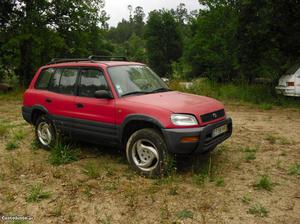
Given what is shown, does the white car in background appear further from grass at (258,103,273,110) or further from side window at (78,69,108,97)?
side window at (78,69,108,97)

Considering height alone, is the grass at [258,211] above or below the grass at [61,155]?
below

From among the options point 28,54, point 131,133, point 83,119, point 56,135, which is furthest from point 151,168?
point 28,54

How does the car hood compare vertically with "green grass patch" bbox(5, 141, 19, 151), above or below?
above

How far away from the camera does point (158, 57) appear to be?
57.4m

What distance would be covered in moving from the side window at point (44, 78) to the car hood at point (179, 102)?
2.33 m

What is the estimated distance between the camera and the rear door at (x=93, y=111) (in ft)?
18.6

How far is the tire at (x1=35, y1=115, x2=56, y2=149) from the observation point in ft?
22.4

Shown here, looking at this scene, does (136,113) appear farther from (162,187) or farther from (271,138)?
(271,138)

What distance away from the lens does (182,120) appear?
5.01 m

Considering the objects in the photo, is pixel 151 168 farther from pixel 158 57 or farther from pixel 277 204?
pixel 158 57

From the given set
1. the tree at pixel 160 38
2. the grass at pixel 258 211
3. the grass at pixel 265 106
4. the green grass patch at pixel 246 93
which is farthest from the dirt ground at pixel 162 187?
the tree at pixel 160 38

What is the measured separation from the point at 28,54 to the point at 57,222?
19.2 m

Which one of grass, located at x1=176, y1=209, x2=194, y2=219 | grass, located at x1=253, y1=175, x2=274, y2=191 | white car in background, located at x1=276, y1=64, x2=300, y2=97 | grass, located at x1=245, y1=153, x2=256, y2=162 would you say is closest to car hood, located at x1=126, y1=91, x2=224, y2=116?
grass, located at x1=245, y1=153, x2=256, y2=162

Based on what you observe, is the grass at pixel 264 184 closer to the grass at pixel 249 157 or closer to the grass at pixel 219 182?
the grass at pixel 219 182
